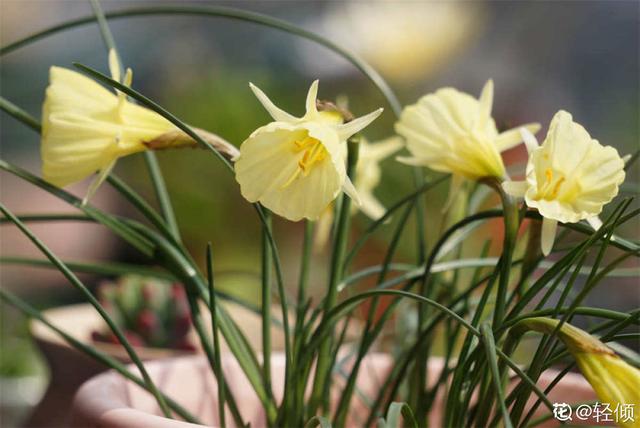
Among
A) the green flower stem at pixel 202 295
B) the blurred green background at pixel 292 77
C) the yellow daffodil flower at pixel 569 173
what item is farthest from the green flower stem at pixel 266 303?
the blurred green background at pixel 292 77

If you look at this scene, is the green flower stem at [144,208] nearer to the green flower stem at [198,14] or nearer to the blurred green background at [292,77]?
the green flower stem at [198,14]

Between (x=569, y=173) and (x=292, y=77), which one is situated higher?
(x=292, y=77)

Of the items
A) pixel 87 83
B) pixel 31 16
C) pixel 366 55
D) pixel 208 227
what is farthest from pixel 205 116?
pixel 87 83

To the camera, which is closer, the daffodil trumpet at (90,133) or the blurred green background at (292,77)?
the daffodil trumpet at (90,133)

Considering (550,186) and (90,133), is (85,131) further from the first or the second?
(550,186)

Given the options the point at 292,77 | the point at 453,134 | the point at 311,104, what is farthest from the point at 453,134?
the point at 292,77
